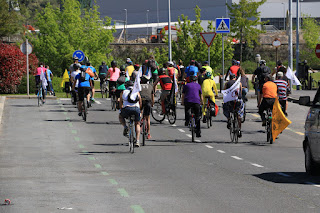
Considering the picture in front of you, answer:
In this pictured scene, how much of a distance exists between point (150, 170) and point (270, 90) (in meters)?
7.27

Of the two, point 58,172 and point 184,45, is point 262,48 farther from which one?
point 58,172

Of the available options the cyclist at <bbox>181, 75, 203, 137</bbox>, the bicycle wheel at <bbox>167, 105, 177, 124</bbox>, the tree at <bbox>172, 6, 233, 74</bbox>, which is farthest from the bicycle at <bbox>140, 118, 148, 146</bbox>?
the tree at <bbox>172, 6, 233, 74</bbox>

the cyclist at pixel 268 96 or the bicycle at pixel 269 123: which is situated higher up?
the cyclist at pixel 268 96

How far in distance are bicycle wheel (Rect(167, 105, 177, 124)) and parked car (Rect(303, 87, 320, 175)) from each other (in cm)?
1093

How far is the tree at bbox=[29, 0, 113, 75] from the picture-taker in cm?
6109

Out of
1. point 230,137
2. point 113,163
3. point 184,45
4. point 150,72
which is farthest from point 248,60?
point 113,163

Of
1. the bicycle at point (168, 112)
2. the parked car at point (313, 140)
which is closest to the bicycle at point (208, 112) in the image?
the bicycle at point (168, 112)

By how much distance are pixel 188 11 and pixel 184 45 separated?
152 feet

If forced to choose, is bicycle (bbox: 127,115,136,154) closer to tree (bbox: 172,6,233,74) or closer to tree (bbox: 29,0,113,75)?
tree (bbox: 172,6,233,74)

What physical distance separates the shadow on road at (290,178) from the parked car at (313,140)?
20 centimetres

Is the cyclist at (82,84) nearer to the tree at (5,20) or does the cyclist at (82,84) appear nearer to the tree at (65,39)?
the tree at (65,39)

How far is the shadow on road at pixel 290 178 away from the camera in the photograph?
42.8 ft

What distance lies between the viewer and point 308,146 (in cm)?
1375

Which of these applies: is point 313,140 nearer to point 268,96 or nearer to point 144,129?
→ point 144,129
